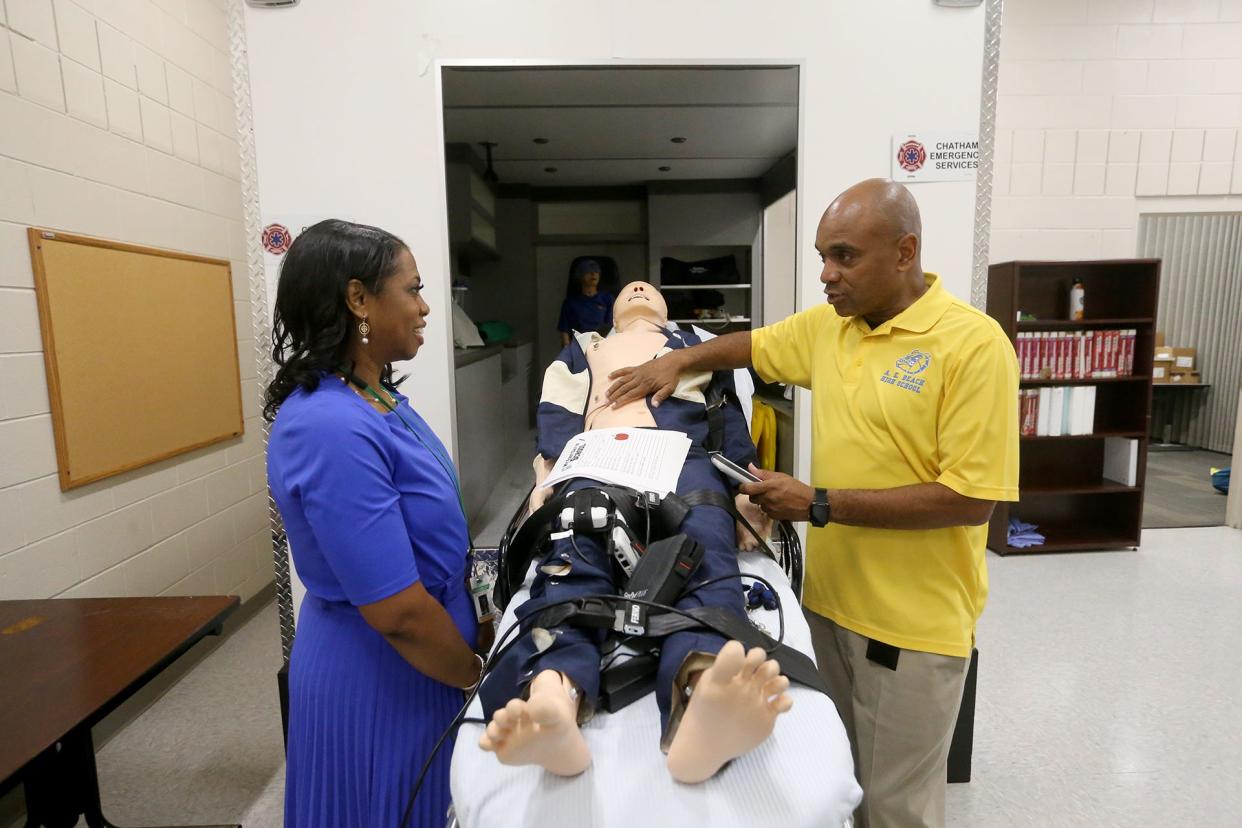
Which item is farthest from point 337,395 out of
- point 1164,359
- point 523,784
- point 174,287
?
point 1164,359

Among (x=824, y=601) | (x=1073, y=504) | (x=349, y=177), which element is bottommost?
(x=1073, y=504)

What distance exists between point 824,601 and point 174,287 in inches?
117

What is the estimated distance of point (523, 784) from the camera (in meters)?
0.84

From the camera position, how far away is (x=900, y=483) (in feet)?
4.42

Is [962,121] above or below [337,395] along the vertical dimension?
above

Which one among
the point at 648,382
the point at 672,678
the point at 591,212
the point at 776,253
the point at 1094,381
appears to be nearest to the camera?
the point at 672,678

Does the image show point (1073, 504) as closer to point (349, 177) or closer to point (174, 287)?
point (349, 177)

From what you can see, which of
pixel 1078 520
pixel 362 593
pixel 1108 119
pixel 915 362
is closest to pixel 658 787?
pixel 362 593

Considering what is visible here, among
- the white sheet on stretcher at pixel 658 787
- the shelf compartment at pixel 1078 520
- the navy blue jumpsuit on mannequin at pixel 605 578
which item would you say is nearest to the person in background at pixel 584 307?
the shelf compartment at pixel 1078 520

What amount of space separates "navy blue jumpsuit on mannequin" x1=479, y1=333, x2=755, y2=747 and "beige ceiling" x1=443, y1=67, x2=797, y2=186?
1047mm

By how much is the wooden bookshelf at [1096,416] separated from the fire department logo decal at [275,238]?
12.6 feet

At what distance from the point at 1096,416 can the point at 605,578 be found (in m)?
4.47

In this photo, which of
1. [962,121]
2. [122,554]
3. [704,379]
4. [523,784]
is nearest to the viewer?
[523,784]

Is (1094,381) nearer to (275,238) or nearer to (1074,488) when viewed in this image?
(1074,488)
